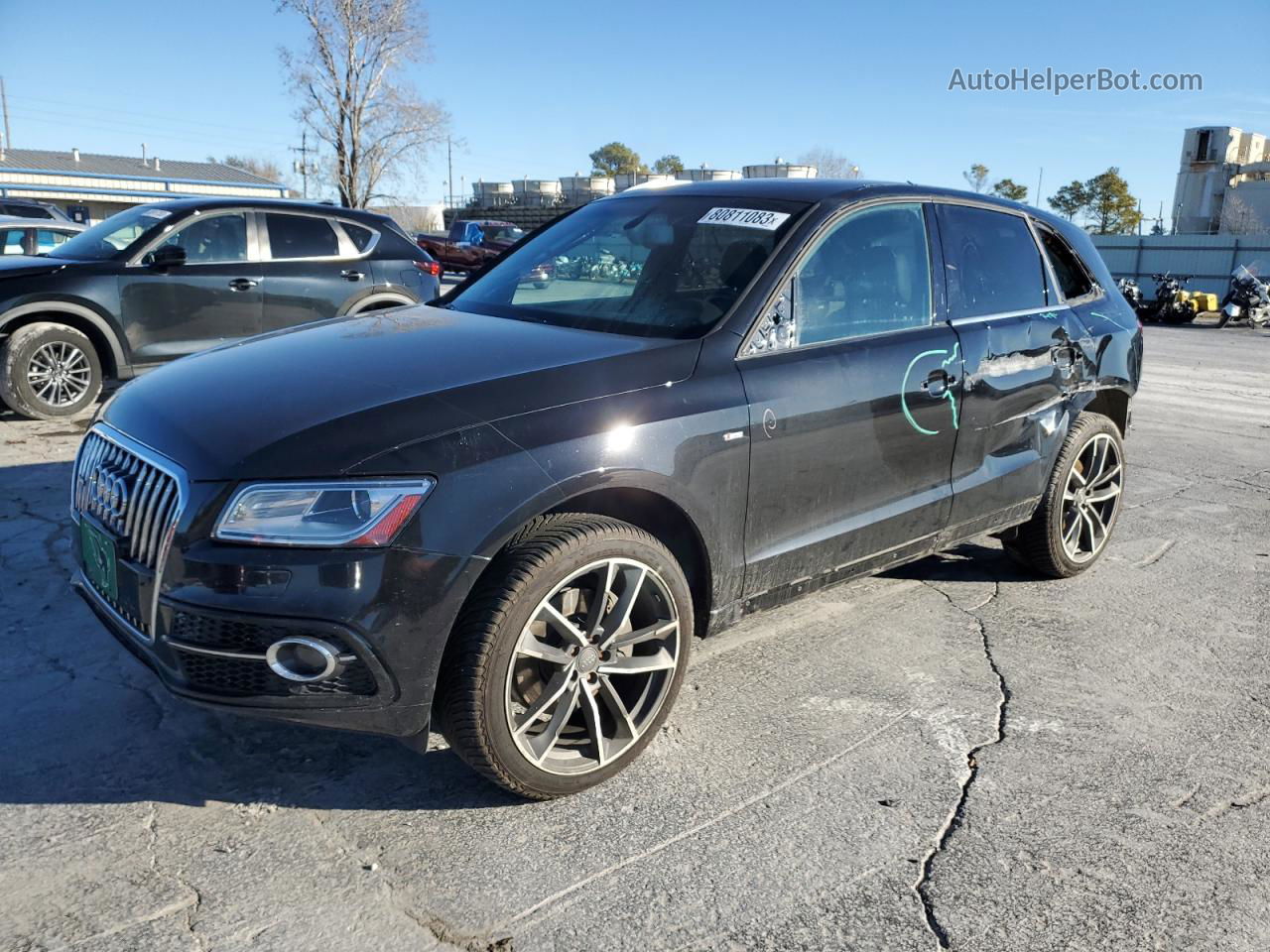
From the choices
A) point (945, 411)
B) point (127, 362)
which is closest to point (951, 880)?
point (945, 411)

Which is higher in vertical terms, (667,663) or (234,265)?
(234,265)

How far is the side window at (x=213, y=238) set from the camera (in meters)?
7.79

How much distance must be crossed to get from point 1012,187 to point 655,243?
75.6m

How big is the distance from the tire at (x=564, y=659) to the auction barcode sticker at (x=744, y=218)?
1.34 m

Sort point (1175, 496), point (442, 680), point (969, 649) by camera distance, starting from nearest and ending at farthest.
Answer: point (442, 680), point (969, 649), point (1175, 496)

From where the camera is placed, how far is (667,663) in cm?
300

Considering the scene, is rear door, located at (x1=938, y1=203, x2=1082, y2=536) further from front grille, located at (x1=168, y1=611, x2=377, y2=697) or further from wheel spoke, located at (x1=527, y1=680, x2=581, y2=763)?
front grille, located at (x1=168, y1=611, x2=377, y2=697)

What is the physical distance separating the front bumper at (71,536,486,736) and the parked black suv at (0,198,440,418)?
578 centimetres

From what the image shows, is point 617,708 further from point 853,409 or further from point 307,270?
point 307,270

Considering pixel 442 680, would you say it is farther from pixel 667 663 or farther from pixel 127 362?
pixel 127 362

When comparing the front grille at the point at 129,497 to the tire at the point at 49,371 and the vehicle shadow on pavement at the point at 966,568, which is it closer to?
the vehicle shadow on pavement at the point at 966,568

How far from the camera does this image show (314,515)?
244cm

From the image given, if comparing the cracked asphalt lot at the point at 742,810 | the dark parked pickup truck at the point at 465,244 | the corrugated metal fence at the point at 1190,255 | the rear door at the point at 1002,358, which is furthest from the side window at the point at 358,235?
the corrugated metal fence at the point at 1190,255

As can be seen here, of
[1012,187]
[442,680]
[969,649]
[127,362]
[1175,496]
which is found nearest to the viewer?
[442,680]
